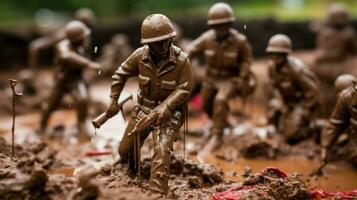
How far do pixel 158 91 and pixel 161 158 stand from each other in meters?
0.95

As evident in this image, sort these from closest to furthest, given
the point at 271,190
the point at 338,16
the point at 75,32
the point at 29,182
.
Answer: the point at 29,182, the point at 271,190, the point at 75,32, the point at 338,16

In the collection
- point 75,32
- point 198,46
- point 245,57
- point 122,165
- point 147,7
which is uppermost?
point 147,7

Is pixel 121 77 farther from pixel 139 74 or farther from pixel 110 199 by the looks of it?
pixel 110 199

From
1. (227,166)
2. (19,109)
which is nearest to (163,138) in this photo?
(227,166)

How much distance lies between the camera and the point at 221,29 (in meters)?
10.1

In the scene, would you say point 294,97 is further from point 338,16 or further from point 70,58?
point 338,16

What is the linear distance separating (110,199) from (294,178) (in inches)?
105

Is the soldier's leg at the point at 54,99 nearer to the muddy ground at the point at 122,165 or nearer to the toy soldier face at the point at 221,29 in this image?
the muddy ground at the point at 122,165

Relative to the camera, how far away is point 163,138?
23.7 ft

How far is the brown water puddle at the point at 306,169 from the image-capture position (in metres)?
8.55

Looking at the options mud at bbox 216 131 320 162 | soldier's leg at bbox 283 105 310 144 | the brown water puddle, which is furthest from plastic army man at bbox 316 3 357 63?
the brown water puddle

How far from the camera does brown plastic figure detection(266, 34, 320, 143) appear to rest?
10087mm

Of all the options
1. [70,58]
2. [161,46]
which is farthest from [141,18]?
[161,46]

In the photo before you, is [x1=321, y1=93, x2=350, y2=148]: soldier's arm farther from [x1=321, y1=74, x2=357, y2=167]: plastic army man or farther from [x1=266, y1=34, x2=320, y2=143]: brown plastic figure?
[x1=266, y1=34, x2=320, y2=143]: brown plastic figure
